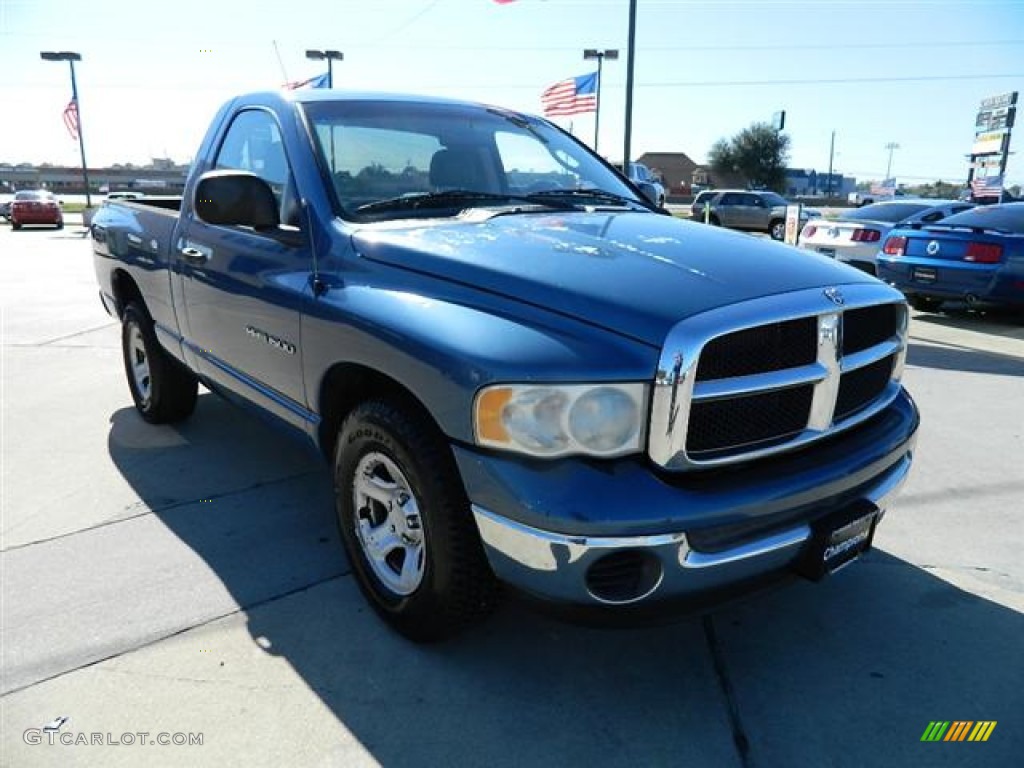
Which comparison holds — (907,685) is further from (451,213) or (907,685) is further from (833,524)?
(451,213)

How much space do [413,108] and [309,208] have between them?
34.6 inches

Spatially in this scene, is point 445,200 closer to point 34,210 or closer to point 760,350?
point 760,350

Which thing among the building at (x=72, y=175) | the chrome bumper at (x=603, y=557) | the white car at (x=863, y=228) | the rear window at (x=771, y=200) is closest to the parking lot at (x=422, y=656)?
the chrome bumper at (x=603, y=557)

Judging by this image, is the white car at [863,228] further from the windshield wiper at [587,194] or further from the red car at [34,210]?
the red car at [34,210]

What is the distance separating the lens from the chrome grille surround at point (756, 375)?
196cm

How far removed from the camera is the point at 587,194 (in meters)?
3.50

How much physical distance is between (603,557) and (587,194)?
Result: 203cm

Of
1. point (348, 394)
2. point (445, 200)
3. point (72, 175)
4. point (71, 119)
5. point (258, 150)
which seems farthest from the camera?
point (72, 175)

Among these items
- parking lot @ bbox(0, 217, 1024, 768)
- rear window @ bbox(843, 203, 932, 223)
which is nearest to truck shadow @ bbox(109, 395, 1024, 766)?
parking lot @ bbox(0, 217, 1024, 768)

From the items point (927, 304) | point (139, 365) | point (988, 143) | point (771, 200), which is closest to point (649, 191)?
point (139, 365)

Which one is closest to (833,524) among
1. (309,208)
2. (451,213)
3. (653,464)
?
(653,464)

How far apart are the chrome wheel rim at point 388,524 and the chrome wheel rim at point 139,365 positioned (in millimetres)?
2635

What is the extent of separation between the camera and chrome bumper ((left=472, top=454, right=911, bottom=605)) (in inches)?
75.5

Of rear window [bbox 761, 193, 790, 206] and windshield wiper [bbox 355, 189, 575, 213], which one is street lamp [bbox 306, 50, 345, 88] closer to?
rear window [bbox 761, 193, 790, 206]
